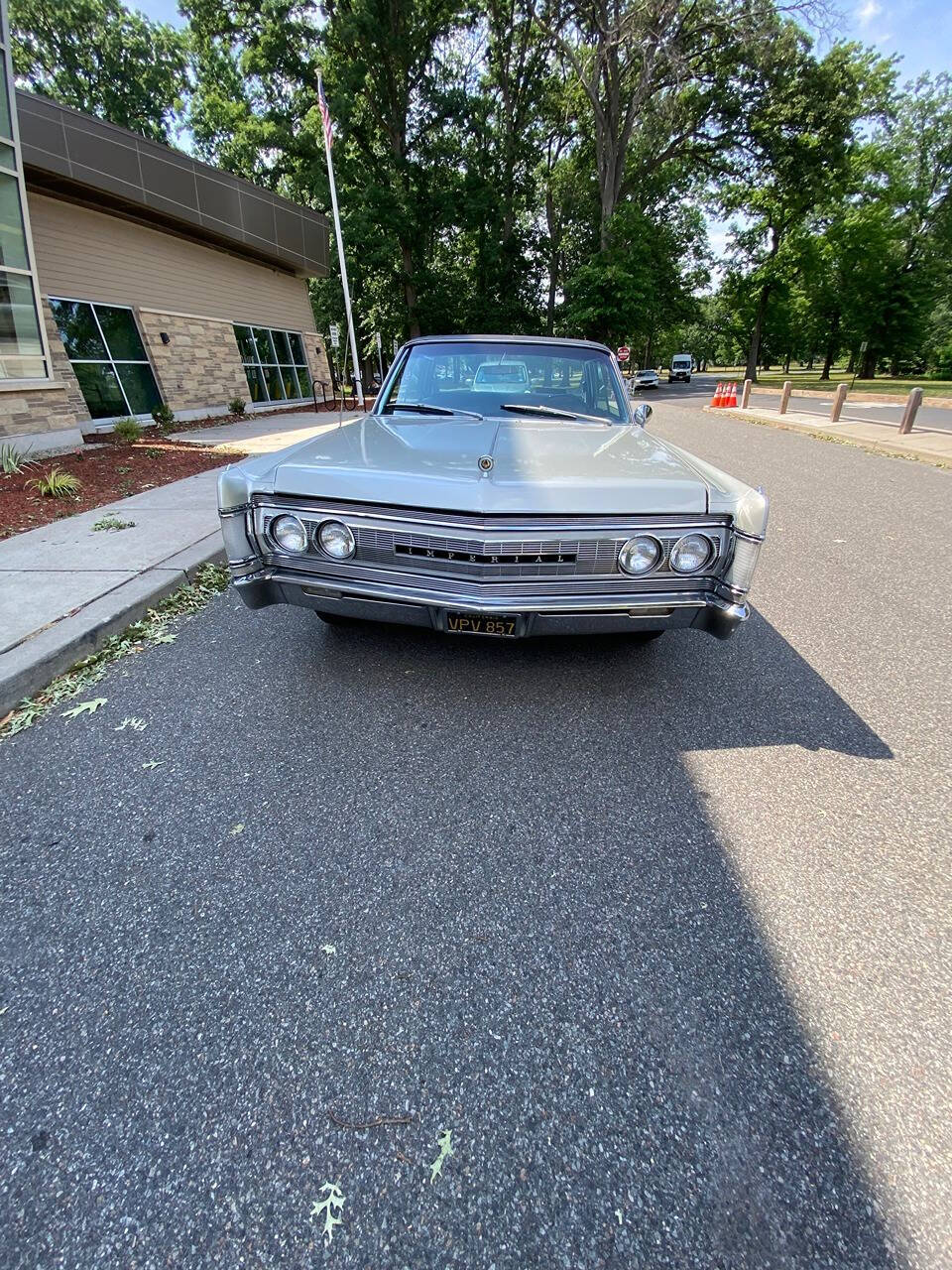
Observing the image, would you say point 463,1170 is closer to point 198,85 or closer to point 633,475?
point 633,475

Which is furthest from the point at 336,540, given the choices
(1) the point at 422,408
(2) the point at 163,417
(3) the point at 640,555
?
(2) the point at 163,417

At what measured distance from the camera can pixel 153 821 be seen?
7.11 ft

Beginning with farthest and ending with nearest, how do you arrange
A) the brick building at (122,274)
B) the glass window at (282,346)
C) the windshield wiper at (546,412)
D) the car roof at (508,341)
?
1. the glass window at (282,346)
2. the brick building at (122,274)
3. the car roof at (508,341)
4. the windshield wiper at (546,412)

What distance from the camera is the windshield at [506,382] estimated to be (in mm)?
3645

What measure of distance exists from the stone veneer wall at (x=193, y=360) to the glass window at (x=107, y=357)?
0.28 m

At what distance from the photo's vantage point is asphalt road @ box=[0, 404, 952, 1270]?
118 centimetres

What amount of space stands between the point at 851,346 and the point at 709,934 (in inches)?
2302

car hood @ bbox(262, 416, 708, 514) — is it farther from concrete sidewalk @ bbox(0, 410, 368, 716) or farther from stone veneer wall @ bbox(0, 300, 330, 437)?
stone veneer wall @ bbox(0, 300, 330, 437)

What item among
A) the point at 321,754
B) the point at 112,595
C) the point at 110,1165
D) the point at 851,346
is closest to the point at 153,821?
the point at 321,754

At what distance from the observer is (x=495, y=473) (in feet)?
8.01

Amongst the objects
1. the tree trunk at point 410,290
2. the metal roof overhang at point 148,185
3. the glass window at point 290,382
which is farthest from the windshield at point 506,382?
the tree trunk at point 410,290

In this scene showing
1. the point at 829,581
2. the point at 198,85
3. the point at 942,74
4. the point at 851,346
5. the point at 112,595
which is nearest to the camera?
the point at 112,595

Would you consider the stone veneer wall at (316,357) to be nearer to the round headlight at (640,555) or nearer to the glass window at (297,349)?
the glass window at (297,349)

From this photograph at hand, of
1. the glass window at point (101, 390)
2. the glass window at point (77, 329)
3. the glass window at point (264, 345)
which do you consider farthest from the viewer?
the glass window at point (264, 345)
